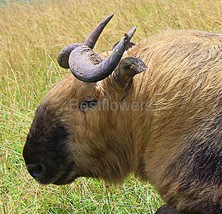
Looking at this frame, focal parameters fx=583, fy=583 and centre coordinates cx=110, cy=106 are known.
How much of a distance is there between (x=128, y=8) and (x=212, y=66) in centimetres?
616

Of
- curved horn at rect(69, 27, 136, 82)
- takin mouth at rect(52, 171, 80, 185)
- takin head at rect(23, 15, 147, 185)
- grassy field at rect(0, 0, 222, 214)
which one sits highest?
curved horn at rect(69, 27, 136, 82)

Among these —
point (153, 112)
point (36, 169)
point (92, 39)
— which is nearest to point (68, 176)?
Result: point (36, 169)

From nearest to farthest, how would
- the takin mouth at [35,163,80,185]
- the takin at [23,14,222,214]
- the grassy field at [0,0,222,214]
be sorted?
the takin at [23,14,222,214], the takin mouth at [35,163,80,185], the grassy field at [0,0,222,214]

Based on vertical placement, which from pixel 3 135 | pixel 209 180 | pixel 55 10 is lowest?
pixel 55 10

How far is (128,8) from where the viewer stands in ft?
31.9

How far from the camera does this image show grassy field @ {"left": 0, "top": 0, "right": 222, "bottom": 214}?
17.2ft

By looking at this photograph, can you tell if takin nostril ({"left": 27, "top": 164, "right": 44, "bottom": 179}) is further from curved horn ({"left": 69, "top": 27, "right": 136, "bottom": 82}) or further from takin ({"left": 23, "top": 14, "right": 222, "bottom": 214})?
curved horn ({"left": 69, "top": 27, "right": 136, "bottom": 82})

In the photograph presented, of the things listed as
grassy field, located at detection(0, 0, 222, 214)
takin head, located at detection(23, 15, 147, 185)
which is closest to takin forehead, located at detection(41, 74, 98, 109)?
takin head, located at detection(23, 15, 147, 185)

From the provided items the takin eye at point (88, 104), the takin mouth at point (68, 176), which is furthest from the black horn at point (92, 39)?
the takin mouth at point (68, 176)

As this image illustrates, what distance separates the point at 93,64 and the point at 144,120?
1.68 ft

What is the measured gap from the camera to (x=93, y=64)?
3959mm

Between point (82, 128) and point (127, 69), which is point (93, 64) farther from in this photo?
point (82, 128)

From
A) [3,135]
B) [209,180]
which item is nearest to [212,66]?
[209,180]

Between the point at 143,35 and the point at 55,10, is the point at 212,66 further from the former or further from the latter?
the point at 55,10
